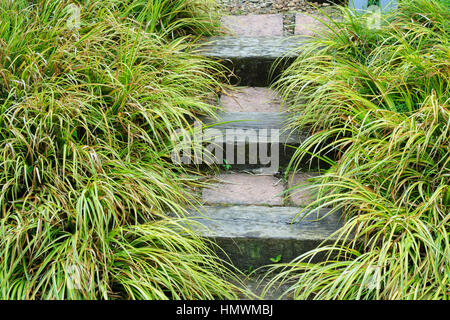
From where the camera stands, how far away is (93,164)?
2.23 meters

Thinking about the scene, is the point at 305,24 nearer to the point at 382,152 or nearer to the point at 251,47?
the point at 251,47

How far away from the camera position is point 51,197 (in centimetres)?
216

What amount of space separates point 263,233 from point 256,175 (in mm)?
504

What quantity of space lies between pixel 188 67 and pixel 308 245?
1221mm

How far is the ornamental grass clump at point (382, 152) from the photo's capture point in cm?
197

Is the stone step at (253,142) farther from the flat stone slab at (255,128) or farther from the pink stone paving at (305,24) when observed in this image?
the pink stone paving at (305,24)

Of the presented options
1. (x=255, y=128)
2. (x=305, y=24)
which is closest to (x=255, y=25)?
(x=305, y=24)

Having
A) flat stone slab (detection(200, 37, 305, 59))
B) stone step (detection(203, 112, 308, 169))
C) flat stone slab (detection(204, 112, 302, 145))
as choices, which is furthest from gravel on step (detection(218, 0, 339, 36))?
stone step (detection(203, 112, 308, 169))

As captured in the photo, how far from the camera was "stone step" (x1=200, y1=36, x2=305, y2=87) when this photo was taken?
10.6ft

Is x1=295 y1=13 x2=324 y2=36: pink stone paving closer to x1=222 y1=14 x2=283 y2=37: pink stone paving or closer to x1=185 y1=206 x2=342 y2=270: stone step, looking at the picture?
x1=222 y1=14 x2=283 y2=37: pink stone paving

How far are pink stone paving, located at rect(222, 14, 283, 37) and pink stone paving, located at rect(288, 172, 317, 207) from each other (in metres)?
1.26
